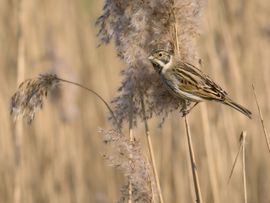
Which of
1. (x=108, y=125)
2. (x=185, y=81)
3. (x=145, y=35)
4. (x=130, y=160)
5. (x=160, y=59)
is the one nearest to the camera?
(x=130, y=160)

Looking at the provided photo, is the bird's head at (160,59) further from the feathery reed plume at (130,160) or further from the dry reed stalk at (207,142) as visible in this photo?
the dry reed stalk at (207,142)

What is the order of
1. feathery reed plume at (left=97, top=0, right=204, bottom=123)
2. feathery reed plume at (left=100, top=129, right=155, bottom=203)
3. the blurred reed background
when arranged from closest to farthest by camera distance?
1. feathery reed plume at (left=100, top=129, right=155, bottom=203)
2. feathery reed plume at (left=97, top=0, right=204, bottom=123)
3. the blurred reed background

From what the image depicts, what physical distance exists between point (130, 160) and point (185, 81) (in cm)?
66

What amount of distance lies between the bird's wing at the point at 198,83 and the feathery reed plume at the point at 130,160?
567 millimetres

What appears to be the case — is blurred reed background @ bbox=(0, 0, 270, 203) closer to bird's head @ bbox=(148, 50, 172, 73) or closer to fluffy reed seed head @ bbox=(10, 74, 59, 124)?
bird's head @ bbox=(148, 50, 172, 73)

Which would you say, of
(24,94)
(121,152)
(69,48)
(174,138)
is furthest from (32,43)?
(121,152)

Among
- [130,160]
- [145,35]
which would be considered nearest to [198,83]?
[145,35]

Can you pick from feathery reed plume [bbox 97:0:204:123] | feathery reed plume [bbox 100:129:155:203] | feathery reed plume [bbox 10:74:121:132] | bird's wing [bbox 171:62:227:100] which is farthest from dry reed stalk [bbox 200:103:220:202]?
feathery reed plume [bbox 100:129:155:203]

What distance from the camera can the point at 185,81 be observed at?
257cm

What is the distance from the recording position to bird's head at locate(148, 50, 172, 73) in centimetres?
226

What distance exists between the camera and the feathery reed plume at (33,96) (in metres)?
2.17

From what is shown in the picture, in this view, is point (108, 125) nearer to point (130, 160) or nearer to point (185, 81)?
point (185, 81)

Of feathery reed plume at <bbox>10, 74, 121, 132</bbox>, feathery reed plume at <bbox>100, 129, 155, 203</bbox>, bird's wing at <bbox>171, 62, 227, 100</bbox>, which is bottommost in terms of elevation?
feathery reed plume at <bbox>100, 129, 155, 203</bbox>

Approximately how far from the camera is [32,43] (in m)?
4.83
